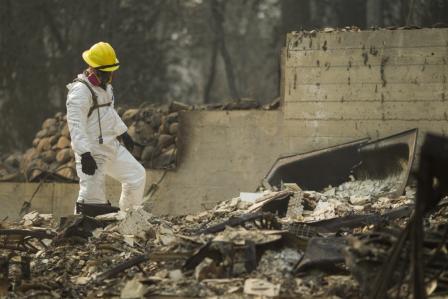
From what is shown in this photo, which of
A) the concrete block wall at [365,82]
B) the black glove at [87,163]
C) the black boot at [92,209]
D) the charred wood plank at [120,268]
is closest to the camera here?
the charred wood plank at [120,268]

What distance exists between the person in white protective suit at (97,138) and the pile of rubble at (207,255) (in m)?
0.37

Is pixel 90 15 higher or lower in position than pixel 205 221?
higher

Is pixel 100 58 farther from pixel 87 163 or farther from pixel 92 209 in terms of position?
pixel 92 209

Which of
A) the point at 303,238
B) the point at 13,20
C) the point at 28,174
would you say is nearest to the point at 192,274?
the point at 303,238

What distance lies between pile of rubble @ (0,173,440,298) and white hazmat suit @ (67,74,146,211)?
0.43 metres

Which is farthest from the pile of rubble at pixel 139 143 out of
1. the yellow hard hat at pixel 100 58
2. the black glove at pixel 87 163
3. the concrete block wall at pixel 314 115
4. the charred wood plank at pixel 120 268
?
the charred wood plank at pixel 120 268

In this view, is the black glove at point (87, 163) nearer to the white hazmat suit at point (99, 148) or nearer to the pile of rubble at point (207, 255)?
the white hazmat suit at point (99, 148)

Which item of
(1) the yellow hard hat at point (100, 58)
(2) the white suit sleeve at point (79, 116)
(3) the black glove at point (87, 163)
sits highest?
(1) the yellow hard hat at point (100, 58)

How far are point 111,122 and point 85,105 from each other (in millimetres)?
393

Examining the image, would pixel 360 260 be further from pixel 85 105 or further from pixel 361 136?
pixel 361 136

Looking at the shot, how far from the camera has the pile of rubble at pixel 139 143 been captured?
1330cm

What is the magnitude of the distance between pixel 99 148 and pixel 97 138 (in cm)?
11

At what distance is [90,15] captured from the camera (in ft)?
70.4

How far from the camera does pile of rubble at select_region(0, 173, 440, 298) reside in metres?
6.73
